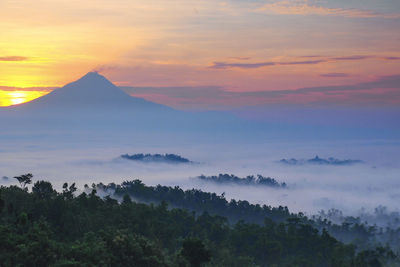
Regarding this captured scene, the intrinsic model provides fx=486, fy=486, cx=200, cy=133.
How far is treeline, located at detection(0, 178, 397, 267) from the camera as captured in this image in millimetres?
24372

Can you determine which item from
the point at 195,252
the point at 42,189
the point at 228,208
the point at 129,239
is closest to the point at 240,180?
the point at 228,208

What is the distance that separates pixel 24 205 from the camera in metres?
38.7

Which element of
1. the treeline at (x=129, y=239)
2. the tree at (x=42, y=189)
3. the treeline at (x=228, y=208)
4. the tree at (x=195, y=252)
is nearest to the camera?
the treeline at (x=129, y=239)

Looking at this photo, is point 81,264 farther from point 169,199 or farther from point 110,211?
point 169,199

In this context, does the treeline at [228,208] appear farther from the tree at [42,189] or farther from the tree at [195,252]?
the tree at [195,252]

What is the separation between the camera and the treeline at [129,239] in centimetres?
2437

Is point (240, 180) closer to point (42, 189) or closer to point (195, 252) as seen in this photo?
point (42, 189)

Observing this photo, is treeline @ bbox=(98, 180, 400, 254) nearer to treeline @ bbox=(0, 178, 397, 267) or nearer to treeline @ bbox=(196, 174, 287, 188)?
treeline @ bbox=(0, 178, 397, 267)

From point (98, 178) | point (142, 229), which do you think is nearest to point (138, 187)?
point (142, 229)

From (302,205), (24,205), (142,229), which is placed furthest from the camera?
(302,205)

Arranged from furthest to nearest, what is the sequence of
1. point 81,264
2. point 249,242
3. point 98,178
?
point 98,178, point 249,242, point 81,264

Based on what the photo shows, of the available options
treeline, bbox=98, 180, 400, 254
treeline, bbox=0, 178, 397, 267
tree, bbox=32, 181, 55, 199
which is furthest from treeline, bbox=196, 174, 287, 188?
tree, bbox=32, 181, 55, 199

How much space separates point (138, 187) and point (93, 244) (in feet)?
192

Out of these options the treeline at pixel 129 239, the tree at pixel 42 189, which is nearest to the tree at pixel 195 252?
the treeline at pixel 129 239
